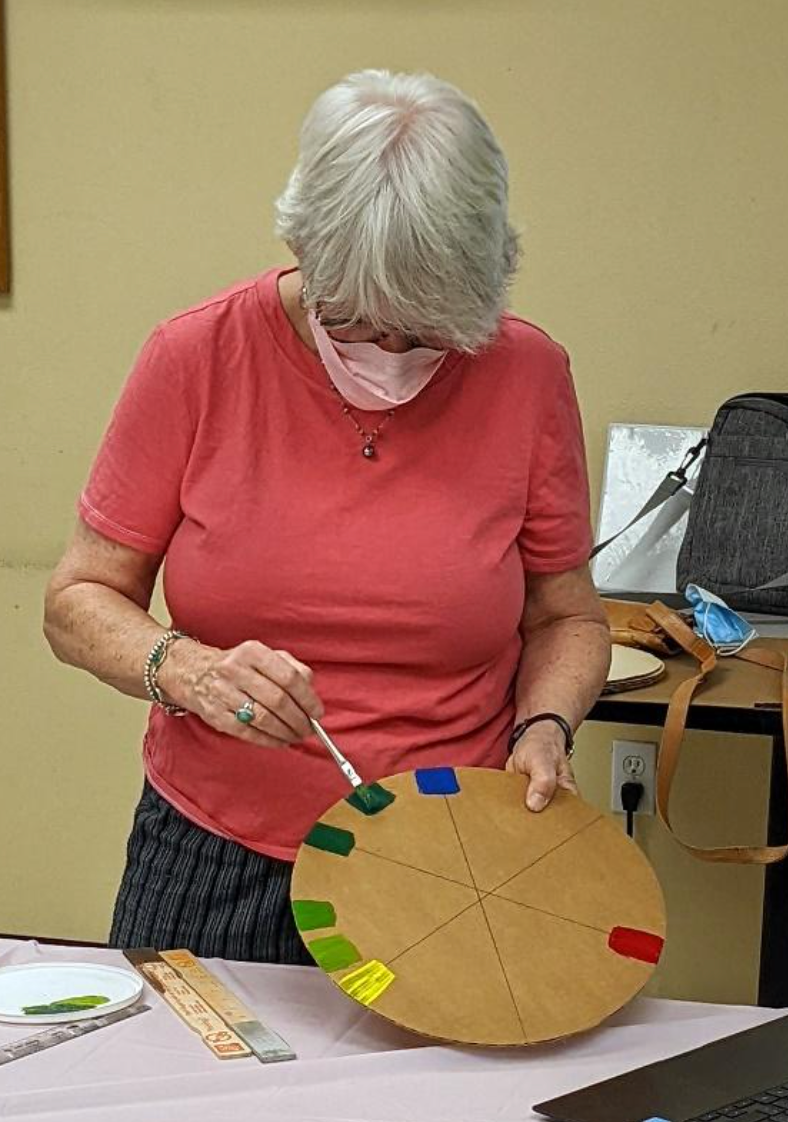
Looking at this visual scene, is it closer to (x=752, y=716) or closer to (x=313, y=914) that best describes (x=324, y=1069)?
(x=313, y=914)

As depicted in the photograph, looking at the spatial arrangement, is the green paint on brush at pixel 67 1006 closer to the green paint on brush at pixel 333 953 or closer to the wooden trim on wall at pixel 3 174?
the green paint on brush at pixel 333 953

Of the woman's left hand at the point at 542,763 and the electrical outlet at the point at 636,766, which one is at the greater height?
the woman's left hand at the point at 542,763

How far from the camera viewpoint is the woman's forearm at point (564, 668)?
1562 mm

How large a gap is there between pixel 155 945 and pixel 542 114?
5.21 feet

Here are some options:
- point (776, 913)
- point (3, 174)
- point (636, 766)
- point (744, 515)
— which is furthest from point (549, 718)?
point (3, 174)

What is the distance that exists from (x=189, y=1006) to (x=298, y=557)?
398mm

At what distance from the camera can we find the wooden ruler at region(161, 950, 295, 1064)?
1203 millimetres

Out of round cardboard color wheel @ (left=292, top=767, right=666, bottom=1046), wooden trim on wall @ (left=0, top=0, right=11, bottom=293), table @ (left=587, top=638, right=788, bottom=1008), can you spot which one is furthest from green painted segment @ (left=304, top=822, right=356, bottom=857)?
wooden trim on wall @ (left=0, top=0, right=11, bottom=293)

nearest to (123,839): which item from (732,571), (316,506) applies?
(732,571)

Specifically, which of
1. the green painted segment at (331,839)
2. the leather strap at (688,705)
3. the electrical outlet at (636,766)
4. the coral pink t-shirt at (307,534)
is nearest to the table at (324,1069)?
the green painted segment at (331,839)

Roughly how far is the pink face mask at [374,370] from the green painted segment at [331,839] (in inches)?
15.4

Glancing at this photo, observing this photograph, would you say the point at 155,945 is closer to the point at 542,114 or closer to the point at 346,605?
the point at 346,605

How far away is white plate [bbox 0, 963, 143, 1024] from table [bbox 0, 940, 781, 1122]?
0.7 inches

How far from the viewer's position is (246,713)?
4.33ft
